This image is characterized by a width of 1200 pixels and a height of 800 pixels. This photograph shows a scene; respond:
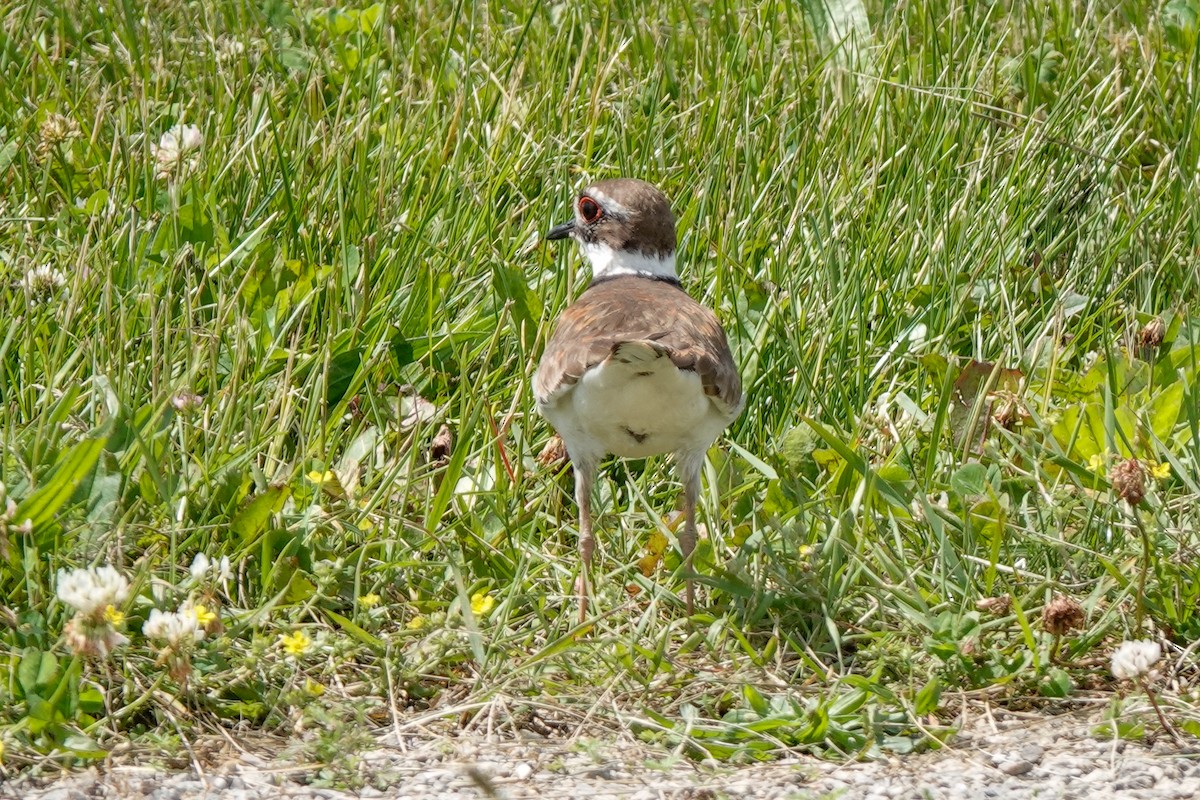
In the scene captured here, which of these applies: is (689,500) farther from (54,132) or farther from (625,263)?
(54,132)

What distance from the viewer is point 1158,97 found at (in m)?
6.23

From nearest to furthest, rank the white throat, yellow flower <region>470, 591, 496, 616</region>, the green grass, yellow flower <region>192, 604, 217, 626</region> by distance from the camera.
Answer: yellow flower <region>192, 604, 217, 626</region>
the green grass
yellow flower <region>470, 591, 496, 616</region>
the white throat

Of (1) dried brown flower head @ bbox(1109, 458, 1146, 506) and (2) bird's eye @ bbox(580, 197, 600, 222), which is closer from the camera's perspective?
(1) dried brown flower head @ bbox(1109, 458, 1146, 506)

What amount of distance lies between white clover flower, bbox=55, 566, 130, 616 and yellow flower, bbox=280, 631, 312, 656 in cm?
43

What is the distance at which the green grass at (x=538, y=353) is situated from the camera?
145 inches

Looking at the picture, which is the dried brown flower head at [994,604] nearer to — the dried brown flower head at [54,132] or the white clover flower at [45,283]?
the white clover flower at [45,283]

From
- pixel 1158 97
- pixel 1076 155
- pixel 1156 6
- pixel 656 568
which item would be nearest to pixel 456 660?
pixel 656 568

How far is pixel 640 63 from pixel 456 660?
3.76 metres

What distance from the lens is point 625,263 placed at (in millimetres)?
5062

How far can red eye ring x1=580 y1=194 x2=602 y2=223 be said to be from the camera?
5094 mm

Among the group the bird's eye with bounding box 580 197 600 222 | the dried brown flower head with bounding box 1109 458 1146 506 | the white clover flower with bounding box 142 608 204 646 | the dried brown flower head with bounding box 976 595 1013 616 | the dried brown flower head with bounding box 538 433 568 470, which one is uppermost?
the dried brown flower head with bounding box 1109 458 1146 506

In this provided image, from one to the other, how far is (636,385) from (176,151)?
2471 millimetres

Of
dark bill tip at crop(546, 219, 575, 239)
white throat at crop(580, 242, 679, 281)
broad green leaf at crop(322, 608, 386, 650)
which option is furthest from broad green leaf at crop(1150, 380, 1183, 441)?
broad green leaf at crop(322, 608, 386, 650)

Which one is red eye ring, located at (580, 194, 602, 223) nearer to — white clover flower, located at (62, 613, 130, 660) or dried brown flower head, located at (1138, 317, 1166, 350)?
dried brown flower head, located at (1138, 317, 1166, 350)
